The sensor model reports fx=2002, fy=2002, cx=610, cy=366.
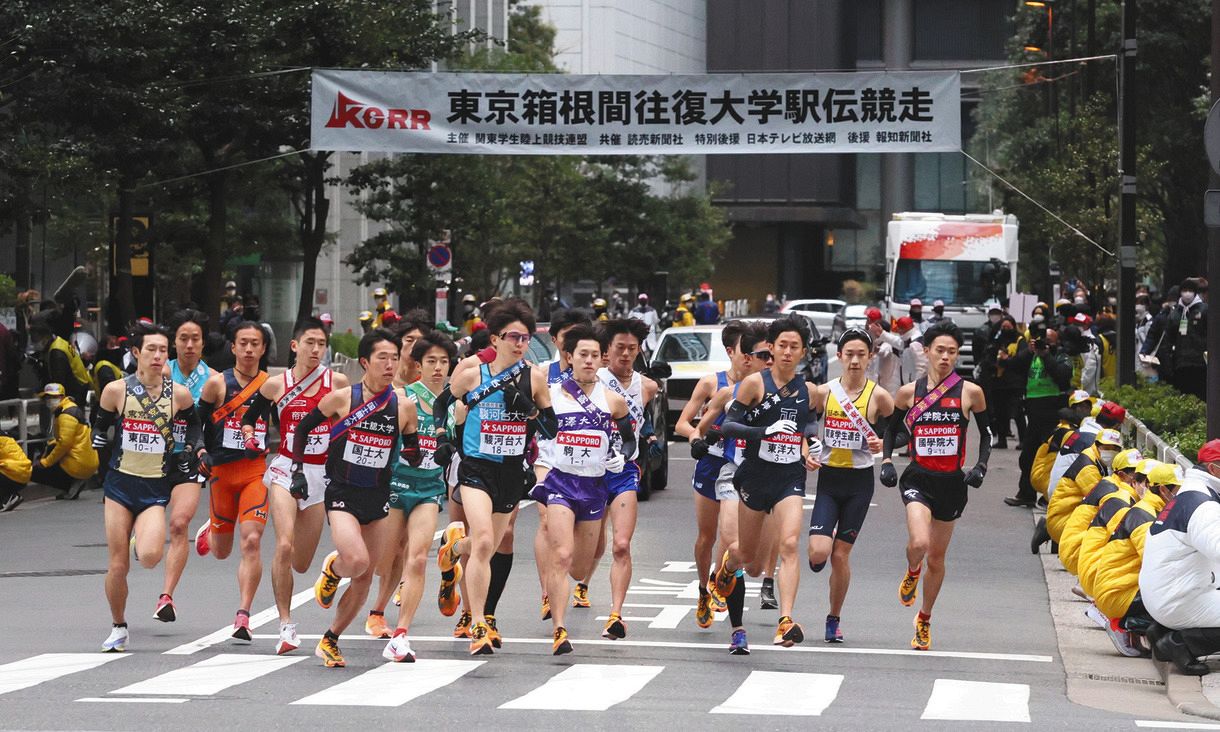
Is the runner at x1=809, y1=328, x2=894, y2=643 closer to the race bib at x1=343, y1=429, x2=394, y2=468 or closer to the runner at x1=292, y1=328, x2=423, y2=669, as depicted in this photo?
the runner at x1=292, y1=328, x2=423, y2=669

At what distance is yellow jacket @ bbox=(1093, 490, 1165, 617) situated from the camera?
11.5 m

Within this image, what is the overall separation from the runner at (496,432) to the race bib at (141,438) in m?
1.87

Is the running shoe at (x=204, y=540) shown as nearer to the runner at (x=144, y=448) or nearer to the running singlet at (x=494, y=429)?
the runner at (x=144, y=448)

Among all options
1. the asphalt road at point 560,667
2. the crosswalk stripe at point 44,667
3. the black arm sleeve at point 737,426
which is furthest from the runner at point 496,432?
the crosswalk stripe at point 44,667

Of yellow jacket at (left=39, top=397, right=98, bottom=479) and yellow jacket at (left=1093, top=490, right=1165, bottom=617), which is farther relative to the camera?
yellow jacket at (left=39, top=397, right=98, bottom=479)

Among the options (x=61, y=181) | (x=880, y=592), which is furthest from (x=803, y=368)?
(x=880, y=592)

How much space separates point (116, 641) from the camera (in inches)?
436

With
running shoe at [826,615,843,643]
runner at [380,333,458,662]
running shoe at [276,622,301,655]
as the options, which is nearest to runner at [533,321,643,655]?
runner at [380,333,458,662]

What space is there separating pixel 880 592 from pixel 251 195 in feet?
89.0

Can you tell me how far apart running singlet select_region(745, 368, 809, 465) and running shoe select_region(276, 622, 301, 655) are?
2736mm

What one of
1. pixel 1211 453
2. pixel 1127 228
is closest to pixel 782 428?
pixel 1211 453

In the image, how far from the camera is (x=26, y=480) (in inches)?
787

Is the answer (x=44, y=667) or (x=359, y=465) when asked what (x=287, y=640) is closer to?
(x=359, y=465)

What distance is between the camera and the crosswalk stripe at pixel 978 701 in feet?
29.6
